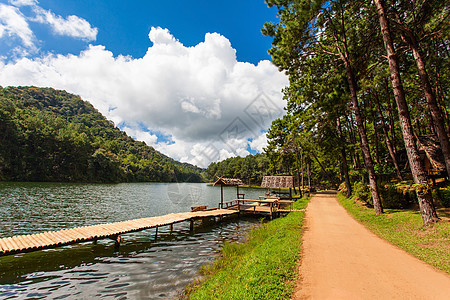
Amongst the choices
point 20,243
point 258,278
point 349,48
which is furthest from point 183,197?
point 258,278

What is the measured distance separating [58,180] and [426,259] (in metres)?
95.6

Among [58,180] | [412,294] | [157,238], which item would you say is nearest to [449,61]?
[412,294]

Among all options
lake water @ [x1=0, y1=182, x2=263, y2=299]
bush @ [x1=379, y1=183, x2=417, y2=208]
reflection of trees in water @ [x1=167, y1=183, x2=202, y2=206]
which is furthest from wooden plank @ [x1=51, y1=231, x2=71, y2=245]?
reflection of trees in water @ [x1=167, y1=183, x2=202, y2=206]

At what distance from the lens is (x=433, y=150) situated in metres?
17.4

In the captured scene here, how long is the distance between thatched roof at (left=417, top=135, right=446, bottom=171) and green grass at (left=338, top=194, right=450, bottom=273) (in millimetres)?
8249

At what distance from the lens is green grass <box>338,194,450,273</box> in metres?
6.24

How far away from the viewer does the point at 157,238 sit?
1375cm

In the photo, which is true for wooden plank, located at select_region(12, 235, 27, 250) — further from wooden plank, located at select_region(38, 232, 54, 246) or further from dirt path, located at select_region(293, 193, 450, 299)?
dirt path, located at select_region(293, 193, 450, 299)

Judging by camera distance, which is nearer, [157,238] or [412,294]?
[412,294]

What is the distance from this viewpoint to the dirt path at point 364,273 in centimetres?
448

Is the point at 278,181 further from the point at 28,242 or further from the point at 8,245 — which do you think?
the point at 8,245

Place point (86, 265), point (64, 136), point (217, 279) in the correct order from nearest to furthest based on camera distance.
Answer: point (217, 279) < point (86, 265) < point (64, 136)

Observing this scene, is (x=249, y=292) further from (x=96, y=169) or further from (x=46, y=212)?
(x=96, y=169)

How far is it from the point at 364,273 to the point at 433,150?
61.1ft
